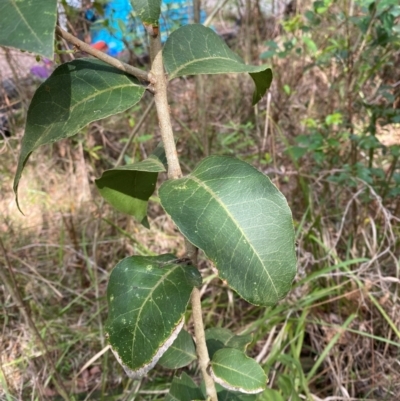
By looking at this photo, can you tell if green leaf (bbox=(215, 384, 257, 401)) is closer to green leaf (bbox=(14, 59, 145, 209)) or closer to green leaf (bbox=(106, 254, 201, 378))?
green leaf (bbox=(106, 254, 201, 378))

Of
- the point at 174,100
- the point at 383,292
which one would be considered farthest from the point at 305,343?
the point at 174,100

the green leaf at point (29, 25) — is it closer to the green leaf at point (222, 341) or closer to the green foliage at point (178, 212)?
the green foliage at point (178, 212)

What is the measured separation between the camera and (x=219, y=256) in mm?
444

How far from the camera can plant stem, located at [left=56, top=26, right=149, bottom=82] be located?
0.45 m

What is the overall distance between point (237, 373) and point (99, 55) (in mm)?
441

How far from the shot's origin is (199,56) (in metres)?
0.55

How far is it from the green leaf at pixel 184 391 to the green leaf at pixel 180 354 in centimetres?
4

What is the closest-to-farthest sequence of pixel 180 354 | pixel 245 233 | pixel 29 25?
pixel 29 25, pixel 245 233, pixel 180 354

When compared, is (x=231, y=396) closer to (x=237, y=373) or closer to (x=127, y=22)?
(x=237, y=373)

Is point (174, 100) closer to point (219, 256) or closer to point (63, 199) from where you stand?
point (63, 199)

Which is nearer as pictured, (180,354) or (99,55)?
(99,55)

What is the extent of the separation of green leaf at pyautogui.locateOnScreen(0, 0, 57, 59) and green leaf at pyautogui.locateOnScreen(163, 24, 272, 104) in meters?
0.20

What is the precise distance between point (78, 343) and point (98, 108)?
1127mm

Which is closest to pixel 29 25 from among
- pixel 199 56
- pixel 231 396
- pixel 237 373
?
pixel 199 56
